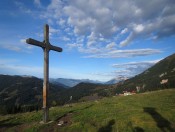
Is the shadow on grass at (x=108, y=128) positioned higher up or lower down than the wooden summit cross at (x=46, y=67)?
lower down

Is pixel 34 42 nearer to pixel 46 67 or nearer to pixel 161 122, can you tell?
pixel 46 67

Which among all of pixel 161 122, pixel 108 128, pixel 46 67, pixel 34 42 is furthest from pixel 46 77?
pixel 161 122

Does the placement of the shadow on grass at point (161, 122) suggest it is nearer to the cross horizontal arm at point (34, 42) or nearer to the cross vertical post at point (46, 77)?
the cross vertical post at point (46, 77)

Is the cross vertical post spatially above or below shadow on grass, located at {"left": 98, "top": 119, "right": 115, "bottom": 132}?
above

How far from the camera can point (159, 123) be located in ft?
60.5

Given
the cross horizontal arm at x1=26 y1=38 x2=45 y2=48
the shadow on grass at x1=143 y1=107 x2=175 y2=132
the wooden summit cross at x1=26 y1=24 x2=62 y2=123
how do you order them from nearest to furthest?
the shadow on grass at x1=143 y1=107 x2=175 y2=132, the cross horizontal arm at x1=26 y1=38 x2=45 y2=48, the wooden summit cross at x1=26 y1=24 x2=62 y2=123

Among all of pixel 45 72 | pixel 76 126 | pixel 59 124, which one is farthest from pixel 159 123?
pixel 45 72

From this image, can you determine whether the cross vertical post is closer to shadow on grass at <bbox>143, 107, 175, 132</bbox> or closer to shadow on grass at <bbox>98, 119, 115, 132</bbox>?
shadow on grass at <bbox>98, 119, 115, 132</bbox>

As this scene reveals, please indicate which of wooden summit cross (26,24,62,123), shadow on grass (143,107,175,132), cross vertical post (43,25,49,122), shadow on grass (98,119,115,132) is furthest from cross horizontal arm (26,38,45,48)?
shadow on grass (143,107,175,132)

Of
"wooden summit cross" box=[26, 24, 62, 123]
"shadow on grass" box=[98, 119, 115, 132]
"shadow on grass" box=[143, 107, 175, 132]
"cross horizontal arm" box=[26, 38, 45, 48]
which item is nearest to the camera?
"shadow on grass" box=[143, 107, 175, 132]

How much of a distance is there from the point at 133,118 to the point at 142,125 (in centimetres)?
179

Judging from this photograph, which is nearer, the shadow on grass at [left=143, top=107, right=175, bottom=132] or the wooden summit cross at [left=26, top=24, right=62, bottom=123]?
the shadow on grass at [left=143, top=107, right=175, bottom=132]

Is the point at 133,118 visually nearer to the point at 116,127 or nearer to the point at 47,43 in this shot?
the point at 116,127

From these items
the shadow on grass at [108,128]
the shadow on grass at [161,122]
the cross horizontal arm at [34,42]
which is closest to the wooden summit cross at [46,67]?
the cross horizontal arm at [34,42]
